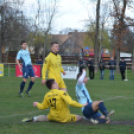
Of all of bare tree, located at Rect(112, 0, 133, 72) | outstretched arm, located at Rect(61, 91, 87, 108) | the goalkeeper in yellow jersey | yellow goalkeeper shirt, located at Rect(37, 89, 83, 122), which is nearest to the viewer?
outstretched arm, located at Rect(61, 91, 87, 108)

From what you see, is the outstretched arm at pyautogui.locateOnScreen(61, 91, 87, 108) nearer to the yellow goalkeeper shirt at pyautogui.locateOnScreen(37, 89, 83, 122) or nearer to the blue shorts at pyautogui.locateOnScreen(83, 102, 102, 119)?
the yellow goalkeeper shirt at pyautogui.locateOnScreen(37, 89, 83, 122)

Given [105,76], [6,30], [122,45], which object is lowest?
[105,76]

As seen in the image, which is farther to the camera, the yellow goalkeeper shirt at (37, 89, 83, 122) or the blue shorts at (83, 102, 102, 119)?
the blue shorts at (83, 102, 102, 119)

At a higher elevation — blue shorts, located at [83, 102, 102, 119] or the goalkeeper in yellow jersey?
the goalkeeper in yellow jersey

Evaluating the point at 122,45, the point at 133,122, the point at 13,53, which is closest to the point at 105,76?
the point at 122,45

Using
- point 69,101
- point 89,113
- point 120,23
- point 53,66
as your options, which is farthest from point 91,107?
point 120,23

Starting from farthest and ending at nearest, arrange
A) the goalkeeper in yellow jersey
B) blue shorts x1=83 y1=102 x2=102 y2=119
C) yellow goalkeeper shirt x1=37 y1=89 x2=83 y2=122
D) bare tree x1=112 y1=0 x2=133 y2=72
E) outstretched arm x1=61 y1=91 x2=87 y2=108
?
bare tree x1=112 y1=0 x2=133 y2=72 → the goalkeeper in yellow jersey → blue shorts x1=83 y1=102 x2=102 y2=119 → yellow goalkeeper shirt x1=37 y1=89 x2=83 y2=122 → outstretched arm x1=61 y1=91 x2=87 y2=108

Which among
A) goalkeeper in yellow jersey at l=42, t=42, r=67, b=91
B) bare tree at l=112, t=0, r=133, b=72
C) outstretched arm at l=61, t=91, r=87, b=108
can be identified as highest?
bare tree at l=112, t=0, r=133, b=72

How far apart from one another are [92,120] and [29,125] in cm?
127

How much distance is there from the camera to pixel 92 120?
5.63 metres

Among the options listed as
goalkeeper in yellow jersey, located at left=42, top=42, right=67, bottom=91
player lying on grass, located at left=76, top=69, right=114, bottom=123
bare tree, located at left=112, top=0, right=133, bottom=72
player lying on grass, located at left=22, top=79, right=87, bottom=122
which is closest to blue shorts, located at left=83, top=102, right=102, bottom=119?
player lying on grass, located at left=76, top=69, right=114, bottom=123

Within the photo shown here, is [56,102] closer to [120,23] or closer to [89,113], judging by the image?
[89,113]

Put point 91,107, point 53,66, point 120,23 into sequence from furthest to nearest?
1. point 120,23
2. point 53,66
3. point 91,107

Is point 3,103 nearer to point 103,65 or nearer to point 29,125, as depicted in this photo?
point 29,125
